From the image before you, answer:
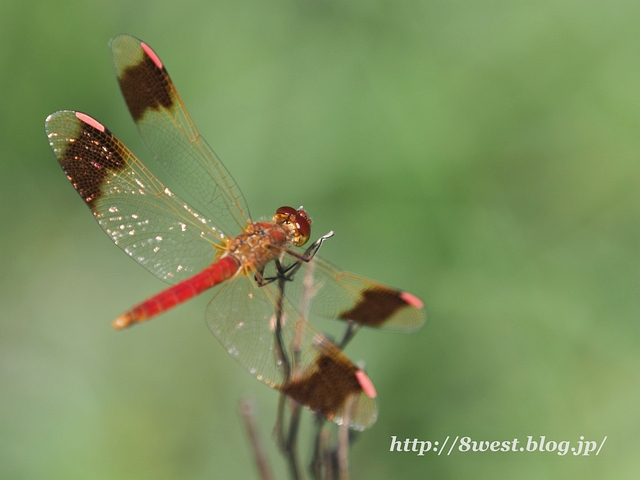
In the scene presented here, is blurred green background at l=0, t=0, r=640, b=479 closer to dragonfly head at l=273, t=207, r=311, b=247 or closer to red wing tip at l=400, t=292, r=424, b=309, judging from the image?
dragonfly head at l=273, t=207, r=311, b=247

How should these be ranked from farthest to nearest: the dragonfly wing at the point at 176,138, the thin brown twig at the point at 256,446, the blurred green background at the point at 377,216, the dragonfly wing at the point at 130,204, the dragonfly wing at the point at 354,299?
the blurred green background at the point at 377,216
the dragonfly wing at the point at 176,138
the dragonfly wing at the point at 130,204
the dragonfly wing at the point at 354,299
the thin brown twig at the point at 256,446

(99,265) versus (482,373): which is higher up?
(482,373)

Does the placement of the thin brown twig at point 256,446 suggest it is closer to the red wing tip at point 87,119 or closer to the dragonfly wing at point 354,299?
the dragonfly wing at point 354,299

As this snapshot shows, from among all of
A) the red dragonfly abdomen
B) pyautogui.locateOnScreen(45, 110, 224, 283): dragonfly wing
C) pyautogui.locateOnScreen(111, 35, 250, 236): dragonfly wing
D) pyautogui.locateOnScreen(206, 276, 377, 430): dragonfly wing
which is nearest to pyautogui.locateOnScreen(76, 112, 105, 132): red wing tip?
pyautogui.locateOnScreen(45, 110, 224, 283): dragonfly wing

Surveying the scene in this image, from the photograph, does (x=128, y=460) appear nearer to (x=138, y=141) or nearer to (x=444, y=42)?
(x=138, y=141)

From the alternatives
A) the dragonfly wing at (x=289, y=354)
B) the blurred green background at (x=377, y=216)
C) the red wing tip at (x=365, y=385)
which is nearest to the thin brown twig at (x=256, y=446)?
the dragonfly wing at (x=289, y=354)

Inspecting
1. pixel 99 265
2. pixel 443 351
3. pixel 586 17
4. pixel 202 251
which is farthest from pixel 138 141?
pixel 586 17

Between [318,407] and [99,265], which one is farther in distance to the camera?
[99,265]
